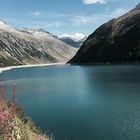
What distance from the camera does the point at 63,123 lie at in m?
52.5

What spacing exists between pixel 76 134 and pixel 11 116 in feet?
94.5

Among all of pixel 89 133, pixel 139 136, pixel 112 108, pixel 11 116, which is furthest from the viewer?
pixel 112 108

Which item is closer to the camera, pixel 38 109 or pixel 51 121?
pixel 51 121

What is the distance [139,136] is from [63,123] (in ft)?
46.0

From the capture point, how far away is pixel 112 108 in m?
67.3

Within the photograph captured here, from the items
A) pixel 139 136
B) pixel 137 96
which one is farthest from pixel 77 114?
pixel 137 96

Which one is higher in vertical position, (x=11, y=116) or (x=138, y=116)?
(x=11, y=116)

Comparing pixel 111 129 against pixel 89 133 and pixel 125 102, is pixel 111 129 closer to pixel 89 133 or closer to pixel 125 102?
pixel 89 133

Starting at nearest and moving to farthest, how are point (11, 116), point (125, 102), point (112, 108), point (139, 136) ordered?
point (11, 116) < point (139, 136) < point (112, 108) < point (125, 102)

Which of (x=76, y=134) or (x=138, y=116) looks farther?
(x=138, y=116)

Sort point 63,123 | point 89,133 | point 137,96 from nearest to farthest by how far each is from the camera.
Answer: point 89,133
point 63,123
point 137,96

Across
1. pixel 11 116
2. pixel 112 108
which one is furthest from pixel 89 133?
pixel 11 116

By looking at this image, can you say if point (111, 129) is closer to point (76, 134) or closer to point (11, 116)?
point (76, 134)

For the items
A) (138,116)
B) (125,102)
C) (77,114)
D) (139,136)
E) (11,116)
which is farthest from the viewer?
(125,102)
